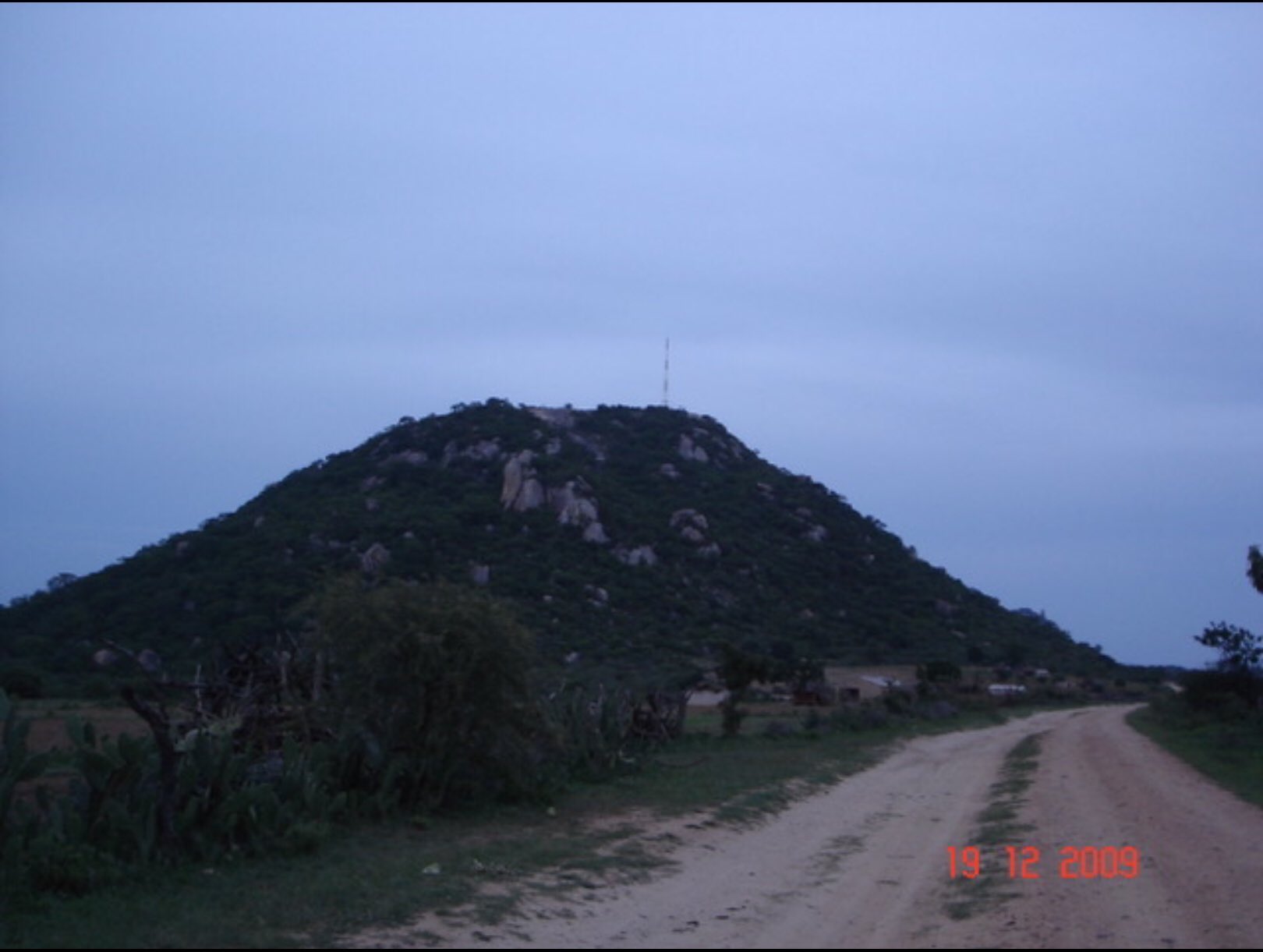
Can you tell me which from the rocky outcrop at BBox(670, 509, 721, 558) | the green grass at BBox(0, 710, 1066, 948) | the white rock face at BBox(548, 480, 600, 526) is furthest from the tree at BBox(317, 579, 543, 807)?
the rocky outcrop at BBox(670, 509, 721, 558)

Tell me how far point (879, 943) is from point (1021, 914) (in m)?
1.68

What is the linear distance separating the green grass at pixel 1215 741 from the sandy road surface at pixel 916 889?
77.7 inches

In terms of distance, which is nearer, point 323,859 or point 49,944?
point 49,944

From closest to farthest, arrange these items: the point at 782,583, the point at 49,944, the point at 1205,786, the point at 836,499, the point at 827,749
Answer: the point at 49,944
the point at 1205,786
the point at 827,749
the point at 782,583
the point at 836,499

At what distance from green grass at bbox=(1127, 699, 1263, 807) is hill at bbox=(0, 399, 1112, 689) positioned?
16686 millimetres

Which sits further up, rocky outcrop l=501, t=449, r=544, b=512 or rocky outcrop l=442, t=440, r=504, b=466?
rocky outcrop l=442, t=440, r=504, b=466

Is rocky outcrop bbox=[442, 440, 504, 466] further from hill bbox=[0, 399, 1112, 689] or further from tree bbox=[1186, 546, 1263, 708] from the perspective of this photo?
tree bbox=[1186, 546, 1263, 708]

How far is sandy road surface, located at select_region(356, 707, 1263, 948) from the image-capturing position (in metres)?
10.4

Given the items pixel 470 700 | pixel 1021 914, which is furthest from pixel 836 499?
pixel 1021 914

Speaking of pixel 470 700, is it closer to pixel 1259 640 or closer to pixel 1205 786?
pixel 1205 786

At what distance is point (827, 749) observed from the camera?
32875mm

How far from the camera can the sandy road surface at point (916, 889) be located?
34.2ft
